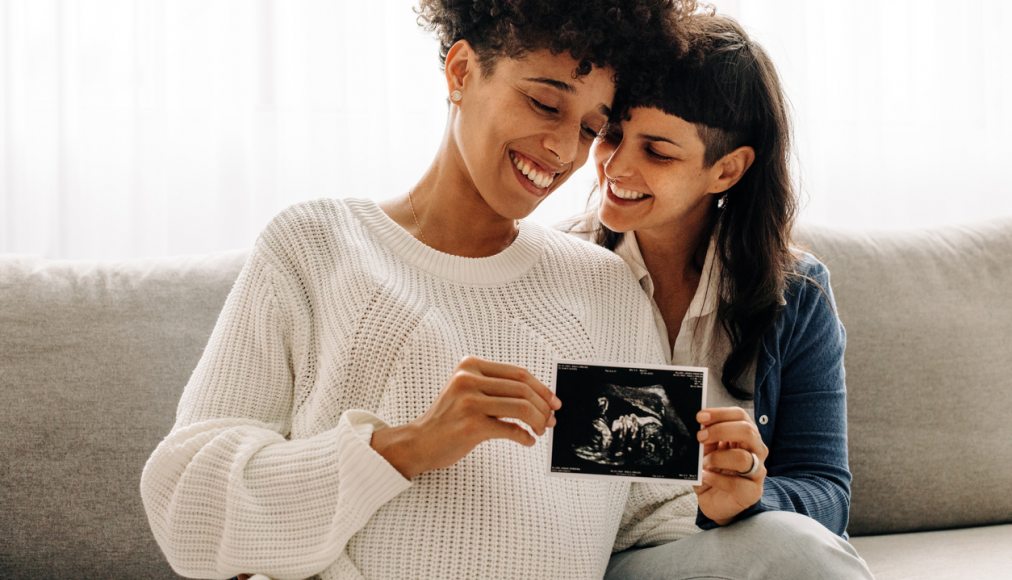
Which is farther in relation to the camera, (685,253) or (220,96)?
(220,96)

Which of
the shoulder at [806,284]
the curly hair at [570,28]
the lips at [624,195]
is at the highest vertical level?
the curly hair at [570,28]

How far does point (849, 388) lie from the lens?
6.53ft

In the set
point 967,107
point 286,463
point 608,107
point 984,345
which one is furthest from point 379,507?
point 967,107

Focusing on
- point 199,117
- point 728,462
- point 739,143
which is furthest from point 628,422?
point 199,117

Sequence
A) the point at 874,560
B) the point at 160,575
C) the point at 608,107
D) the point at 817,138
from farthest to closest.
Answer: the point at 817,138 → the point at 874,560 → the point at 160,575 → the point at 608,107

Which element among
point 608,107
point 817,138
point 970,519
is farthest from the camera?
point 817,138

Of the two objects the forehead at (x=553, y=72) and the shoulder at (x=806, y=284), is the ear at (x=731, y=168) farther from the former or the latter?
the forehead at (x=553, y=72)

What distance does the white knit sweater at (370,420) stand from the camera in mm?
1260

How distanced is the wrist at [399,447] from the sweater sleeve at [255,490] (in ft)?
0.05

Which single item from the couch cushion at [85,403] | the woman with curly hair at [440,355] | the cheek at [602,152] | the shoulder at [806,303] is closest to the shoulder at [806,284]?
the shoulder at [806,303]

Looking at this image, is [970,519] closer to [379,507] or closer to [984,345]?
[984,345]

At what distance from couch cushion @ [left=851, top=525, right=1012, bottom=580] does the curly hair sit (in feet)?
3.20

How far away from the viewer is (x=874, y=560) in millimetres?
1792

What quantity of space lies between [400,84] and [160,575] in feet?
3.87
